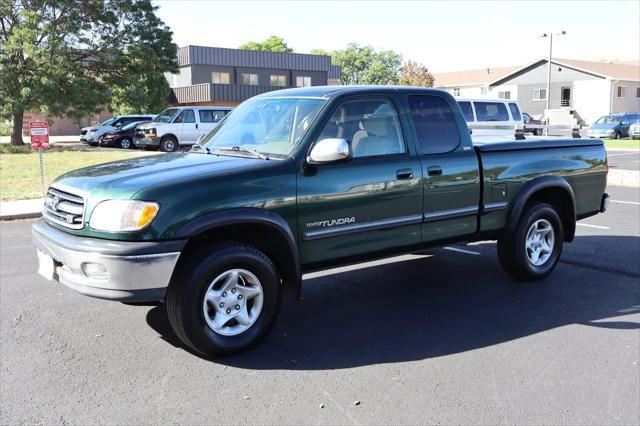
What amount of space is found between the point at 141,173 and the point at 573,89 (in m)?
55.2

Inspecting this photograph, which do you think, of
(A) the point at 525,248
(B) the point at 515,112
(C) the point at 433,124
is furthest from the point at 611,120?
(C) the point at 433,124

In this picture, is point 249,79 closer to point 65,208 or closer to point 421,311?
point 421,311

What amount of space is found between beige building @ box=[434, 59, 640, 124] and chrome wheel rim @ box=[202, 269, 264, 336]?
49142mm

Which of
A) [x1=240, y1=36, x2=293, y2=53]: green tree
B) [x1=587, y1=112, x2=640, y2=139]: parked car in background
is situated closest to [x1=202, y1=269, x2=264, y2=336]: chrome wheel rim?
[x1=587, y1=112, x2=640, y2=139]: parked car in background

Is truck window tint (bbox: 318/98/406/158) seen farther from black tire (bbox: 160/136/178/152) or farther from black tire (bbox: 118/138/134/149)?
black tire (bbox: 118/138/134/149)

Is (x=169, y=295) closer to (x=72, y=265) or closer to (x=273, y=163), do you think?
(x=72, y=265)

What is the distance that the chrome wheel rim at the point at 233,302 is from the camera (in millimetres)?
4316

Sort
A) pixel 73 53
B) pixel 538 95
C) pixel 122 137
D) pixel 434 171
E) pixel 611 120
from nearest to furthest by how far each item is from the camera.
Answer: pixel 434 171
pixel 73 53
pixel 122 137
pixel 611 120
pixel 538 95

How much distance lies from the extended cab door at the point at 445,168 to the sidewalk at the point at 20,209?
8125mm

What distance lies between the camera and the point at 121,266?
3.95 meters

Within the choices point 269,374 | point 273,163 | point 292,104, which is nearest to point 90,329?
point 269,374

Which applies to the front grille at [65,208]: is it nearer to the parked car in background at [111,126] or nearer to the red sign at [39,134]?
the red sign at [39,134]

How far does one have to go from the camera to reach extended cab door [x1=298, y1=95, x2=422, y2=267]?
468 cm

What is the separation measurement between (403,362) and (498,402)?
2.54ft
